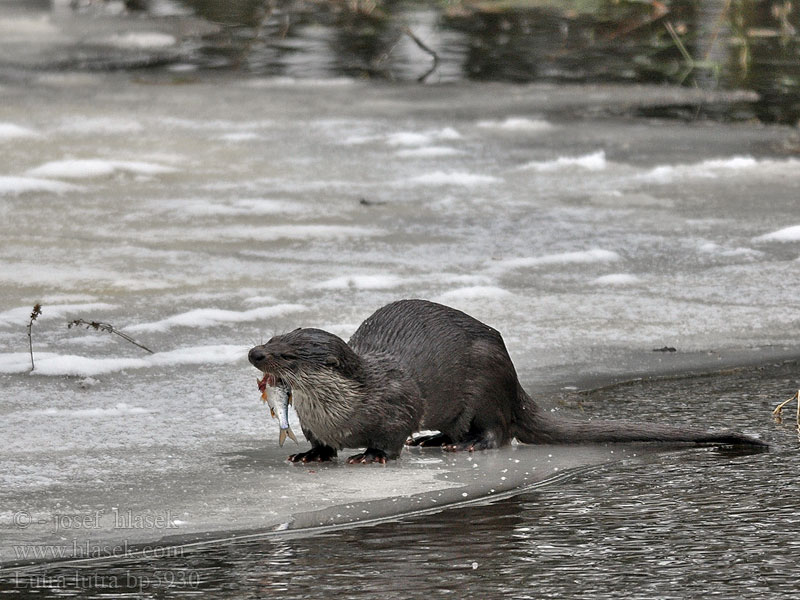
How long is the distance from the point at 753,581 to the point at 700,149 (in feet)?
21.1

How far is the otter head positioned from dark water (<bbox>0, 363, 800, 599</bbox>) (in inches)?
24.8

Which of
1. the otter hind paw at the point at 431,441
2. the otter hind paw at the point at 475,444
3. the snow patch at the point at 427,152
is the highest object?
the snow patch at the point at 427,152

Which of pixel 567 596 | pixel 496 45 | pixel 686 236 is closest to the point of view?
pixel 567 596

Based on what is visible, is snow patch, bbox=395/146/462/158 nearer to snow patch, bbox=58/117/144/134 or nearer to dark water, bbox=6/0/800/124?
snow patch, bbox=58/117/144/134

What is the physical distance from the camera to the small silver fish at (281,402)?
4229mm

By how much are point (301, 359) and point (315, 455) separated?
27 centimetres

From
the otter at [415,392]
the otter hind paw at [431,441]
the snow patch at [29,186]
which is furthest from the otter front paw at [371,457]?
the snow patch at [29,186]

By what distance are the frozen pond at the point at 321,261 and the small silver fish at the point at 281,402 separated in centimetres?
9

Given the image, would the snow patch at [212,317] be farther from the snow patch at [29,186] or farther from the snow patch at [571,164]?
the snow patch at [571,164]

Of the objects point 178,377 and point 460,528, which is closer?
point 460,528

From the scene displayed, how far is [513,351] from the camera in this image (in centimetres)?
549

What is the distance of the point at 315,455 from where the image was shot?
432 cm

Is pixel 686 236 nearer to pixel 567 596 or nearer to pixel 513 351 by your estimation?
pixel 513 351

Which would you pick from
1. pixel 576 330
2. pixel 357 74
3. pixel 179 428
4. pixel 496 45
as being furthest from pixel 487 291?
pixel 496 45
